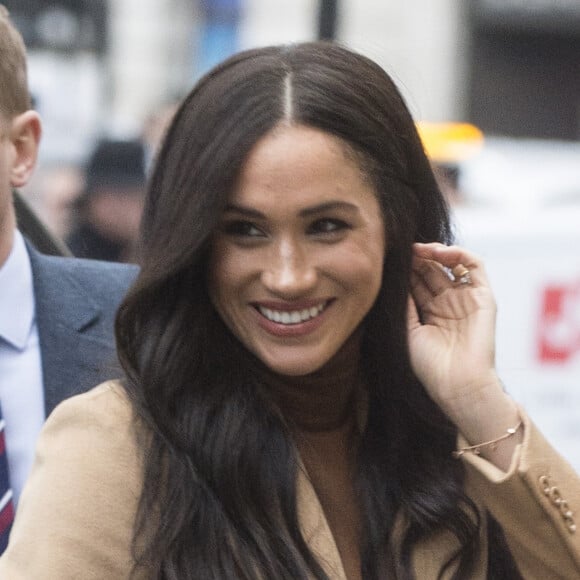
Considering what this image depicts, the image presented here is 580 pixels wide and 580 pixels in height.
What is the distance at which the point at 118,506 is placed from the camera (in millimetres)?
2582

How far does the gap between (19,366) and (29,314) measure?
0.14m

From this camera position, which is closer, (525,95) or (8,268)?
(8,268)

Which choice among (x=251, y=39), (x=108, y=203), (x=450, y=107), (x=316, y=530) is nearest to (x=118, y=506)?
(x=316, y=530)

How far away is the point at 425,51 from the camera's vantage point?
65.0 feet

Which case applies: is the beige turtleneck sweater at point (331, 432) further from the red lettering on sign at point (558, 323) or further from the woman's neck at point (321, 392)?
the red lettering on sign at point (558, 323)

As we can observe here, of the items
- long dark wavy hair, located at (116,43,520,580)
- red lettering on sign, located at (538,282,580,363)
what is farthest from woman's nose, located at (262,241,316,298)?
red lettering on sign, located at (538,282,580,363)

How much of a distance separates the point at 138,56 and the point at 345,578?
16.9 m

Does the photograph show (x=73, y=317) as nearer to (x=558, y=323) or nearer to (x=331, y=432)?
(x=331, y=432)

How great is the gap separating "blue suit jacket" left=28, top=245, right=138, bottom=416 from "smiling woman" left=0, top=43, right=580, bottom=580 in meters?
0.38

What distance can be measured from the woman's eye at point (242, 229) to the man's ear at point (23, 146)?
26.2 inches

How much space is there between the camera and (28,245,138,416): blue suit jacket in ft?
10.6

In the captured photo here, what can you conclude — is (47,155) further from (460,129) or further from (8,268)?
(8,268)

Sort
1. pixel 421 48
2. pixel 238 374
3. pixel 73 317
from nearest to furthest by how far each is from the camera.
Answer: pixel 238 374
pixel 73 317
pixel 421 48

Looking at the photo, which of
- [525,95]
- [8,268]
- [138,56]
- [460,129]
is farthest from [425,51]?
[8,268]
